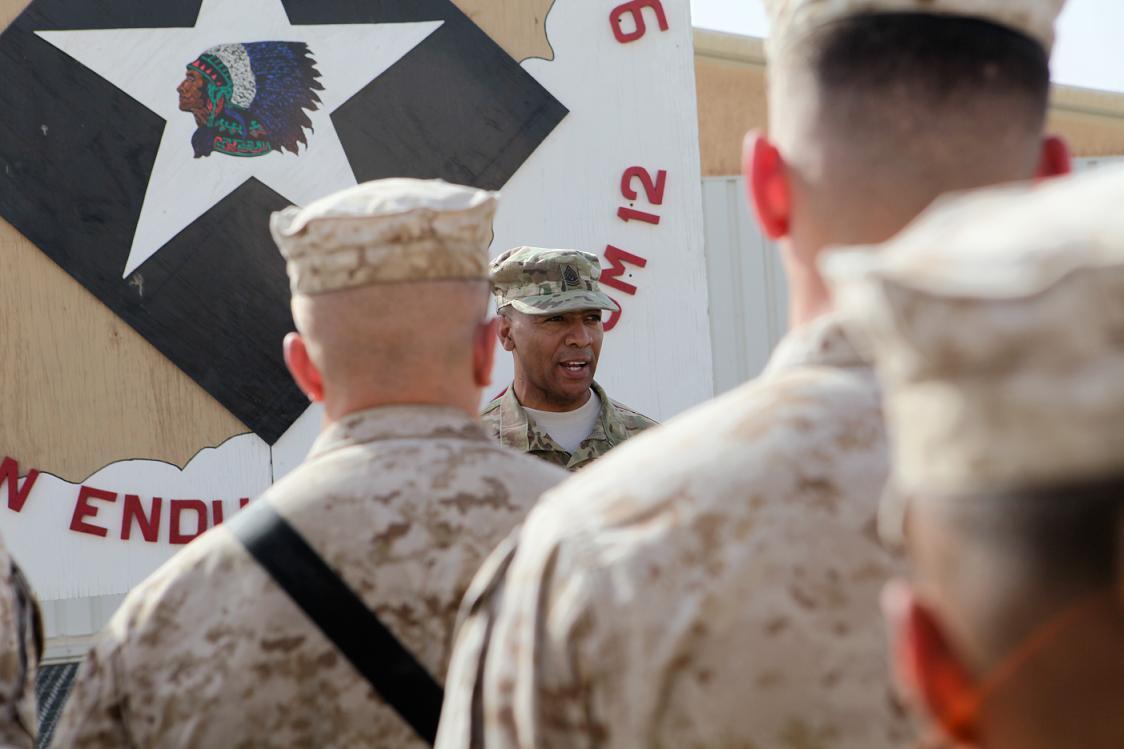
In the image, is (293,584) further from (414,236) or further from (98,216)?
(98,216)

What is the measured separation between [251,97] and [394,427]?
274 cm

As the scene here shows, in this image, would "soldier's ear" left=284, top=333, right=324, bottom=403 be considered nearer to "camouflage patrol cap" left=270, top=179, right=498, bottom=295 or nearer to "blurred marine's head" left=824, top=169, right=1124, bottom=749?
"camouflage patrol cap" left=270, top=179, right=498, bottom=295

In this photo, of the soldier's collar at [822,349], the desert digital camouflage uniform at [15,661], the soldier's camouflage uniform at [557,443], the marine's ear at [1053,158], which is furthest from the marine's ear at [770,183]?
the soldier's camouflage uniform at [557,443]

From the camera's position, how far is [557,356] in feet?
13.3

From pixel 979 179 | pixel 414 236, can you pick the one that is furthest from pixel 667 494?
pixel 414 236

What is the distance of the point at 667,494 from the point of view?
113 cm

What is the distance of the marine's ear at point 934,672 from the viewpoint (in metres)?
0.66

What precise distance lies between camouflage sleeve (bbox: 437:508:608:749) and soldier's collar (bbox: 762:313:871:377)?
244 mm

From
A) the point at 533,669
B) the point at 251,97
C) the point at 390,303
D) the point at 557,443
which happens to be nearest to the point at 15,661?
the point at 390,303

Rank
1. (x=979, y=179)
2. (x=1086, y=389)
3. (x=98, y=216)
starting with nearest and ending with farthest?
(x=1086, y=389)
(x=979, y=179)
(x=98, y=216)

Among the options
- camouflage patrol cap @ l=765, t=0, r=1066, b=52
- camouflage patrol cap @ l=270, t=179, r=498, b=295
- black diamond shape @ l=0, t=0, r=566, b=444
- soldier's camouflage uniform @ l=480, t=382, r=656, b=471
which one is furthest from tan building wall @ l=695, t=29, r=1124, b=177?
camouflage patrol cap @ l=765, t=0, r=1066, b=52

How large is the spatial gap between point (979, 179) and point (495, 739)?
577 millimetres

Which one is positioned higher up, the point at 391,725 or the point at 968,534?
the point at 968,534

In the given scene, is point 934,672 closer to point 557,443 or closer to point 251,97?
point 557,443
